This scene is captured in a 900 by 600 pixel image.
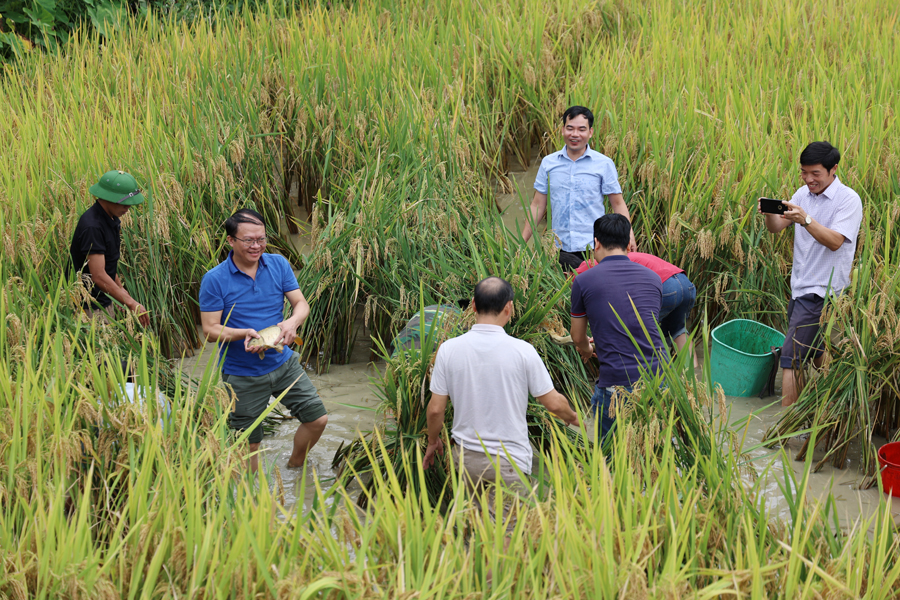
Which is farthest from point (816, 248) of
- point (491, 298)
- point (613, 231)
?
point (491, 298)

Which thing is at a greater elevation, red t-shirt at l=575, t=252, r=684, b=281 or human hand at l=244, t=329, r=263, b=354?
Result: red t-shirt at l=575, t=252, r=684, b=281

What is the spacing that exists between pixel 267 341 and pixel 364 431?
0.88 meters

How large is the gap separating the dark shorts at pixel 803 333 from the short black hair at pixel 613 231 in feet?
3.95

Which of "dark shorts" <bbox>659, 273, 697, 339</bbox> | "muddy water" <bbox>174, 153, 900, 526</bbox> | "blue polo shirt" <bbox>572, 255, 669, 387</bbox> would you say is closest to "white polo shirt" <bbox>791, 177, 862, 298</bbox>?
"dark shorts" <bbox>659, 273, 697, 339</bbox>

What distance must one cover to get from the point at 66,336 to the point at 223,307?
723mm

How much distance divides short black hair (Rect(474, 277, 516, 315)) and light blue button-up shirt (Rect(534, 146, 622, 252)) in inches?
70.3

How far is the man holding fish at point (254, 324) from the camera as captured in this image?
3.44 m

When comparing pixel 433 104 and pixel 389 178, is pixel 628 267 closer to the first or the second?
pixel 389 178

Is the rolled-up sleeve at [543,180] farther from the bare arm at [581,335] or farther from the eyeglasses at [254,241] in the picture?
the eyeglasses at [254,241]

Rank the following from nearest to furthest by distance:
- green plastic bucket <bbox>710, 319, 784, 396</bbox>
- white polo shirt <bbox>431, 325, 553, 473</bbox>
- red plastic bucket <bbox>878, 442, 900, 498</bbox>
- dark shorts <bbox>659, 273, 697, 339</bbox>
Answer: white polo shirt <bbox>431, 325, 553, 473</bbox> → red plastic bucket <bbox>878, 442, 900, 498</bbox> → dark shorts <bbox>659, 273, 697, 339</bbox> → green plastic bucket <bbox>710, 319, 784, 396</bbox>

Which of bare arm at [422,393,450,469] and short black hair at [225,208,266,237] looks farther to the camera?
short black hair at [225,208,266,237]

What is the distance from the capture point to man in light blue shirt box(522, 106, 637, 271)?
14.9ft

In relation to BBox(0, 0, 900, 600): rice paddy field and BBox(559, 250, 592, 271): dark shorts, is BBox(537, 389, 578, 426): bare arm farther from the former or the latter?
BBox(559, 250, 592, 271): dark shorts

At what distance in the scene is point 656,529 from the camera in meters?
2.23
